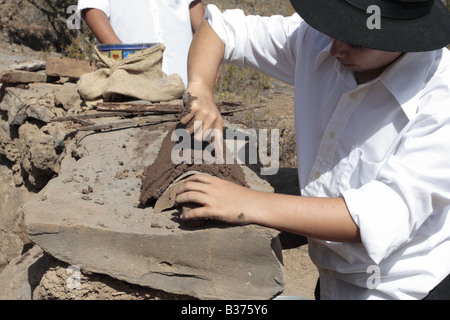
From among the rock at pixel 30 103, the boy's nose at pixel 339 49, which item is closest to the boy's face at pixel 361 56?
the boy's nose at pixel 339 49

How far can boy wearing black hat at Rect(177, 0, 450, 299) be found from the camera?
1.50 metres

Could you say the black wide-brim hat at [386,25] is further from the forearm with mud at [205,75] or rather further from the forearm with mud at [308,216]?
the forearm with mud at [205,75]

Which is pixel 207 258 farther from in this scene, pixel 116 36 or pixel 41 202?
pixel 116 36

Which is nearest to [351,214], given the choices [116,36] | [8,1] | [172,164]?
[172,164]

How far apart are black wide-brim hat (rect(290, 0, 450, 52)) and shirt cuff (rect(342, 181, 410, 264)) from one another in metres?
0.45

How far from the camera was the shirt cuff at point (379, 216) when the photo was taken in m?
1.50

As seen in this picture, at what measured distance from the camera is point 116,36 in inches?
147

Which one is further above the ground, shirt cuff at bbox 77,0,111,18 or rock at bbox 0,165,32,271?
shirt cuff at bbox 77,0,111,18

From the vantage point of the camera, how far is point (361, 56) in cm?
161

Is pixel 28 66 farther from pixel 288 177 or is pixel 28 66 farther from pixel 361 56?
pixel 361 56

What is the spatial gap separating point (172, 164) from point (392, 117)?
91cm

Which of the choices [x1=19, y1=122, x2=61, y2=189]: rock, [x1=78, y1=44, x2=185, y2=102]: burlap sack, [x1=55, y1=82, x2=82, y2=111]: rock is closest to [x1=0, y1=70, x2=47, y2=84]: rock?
[x1=19, y1=122, x2=61, y2=189]: rock

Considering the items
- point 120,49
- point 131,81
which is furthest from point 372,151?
point 120,49

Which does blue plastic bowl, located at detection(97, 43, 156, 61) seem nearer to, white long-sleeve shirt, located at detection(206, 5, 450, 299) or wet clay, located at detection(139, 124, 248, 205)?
white long-sleeve shirt, located at detection(206, 5, 450, 299)
